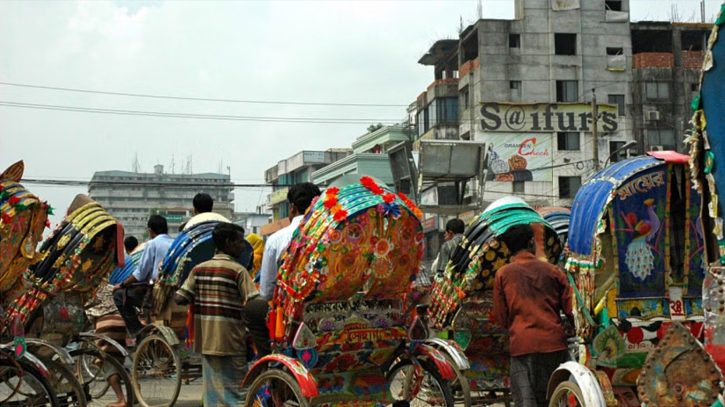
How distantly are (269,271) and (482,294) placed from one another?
2201 mm

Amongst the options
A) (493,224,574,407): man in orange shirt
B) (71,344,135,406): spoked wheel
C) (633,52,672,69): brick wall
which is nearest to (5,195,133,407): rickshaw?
(71,344,135,406): spoked wheel

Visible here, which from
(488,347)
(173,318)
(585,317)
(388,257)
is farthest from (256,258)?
(585,317)

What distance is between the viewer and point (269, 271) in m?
7.45

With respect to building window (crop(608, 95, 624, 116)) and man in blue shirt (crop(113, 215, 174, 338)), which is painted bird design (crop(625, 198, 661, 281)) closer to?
man in blue shirt (crop(113, 215, 174, 338))

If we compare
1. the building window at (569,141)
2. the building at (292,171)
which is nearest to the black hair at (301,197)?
the building window at (569,141)

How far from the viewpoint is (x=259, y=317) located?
24.8 ft

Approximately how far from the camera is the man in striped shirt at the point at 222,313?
7906mm

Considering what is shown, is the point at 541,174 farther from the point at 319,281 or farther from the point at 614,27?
the point at 319,281

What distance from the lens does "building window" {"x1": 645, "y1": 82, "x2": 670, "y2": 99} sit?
54.8 metres

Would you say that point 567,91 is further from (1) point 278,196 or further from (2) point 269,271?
(2) point 269,271

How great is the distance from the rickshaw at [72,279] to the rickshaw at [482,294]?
3290 mm

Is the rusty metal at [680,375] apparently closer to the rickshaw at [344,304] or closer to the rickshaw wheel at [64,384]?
the rickshaw at [344,304]

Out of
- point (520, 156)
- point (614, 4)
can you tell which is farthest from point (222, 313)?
point (614, 4)

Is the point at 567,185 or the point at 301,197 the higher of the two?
the point at 567,185
